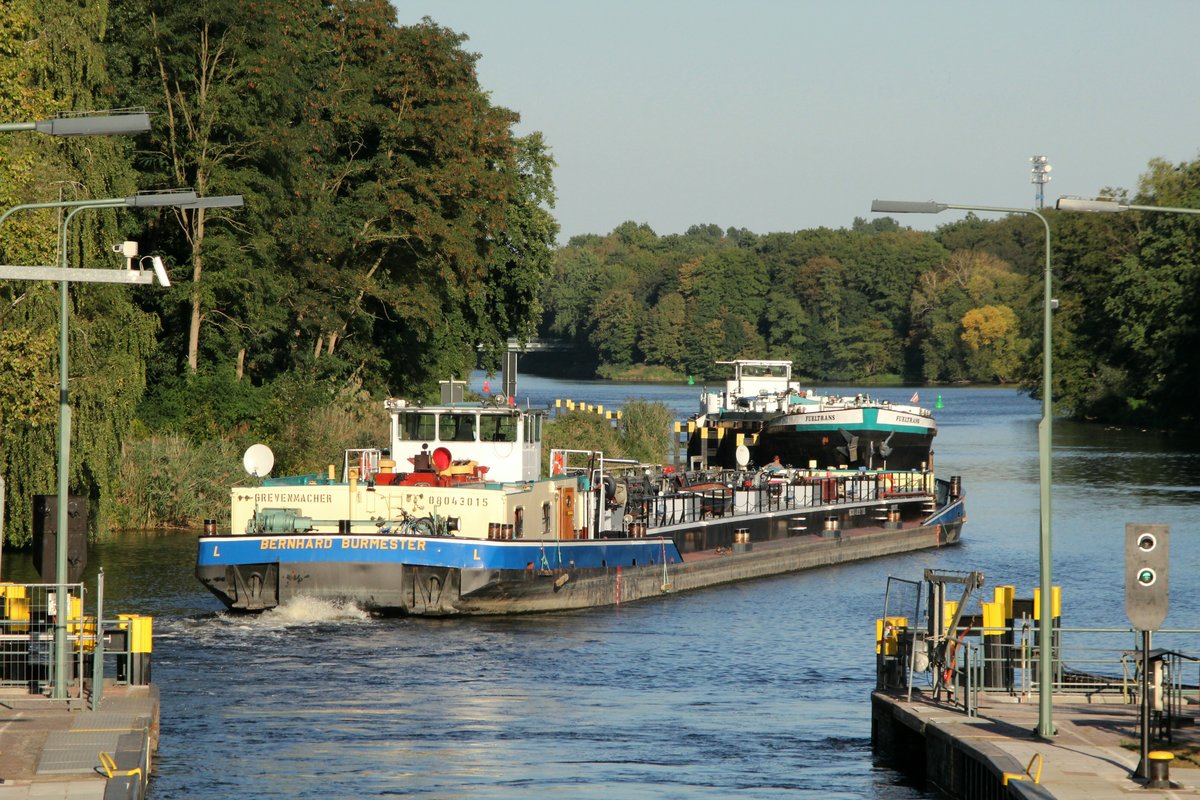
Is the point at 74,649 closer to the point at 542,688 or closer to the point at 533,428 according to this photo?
the point at 542,688

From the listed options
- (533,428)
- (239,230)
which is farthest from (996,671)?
(239,230)

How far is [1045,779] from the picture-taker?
62.6 ft

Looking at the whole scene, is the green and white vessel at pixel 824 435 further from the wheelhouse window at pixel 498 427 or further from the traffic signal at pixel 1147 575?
the traffic signal at pixel 1147 575

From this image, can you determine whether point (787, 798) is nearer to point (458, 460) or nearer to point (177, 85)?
point (458, 460)

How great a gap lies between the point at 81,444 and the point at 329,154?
29465 millimetres

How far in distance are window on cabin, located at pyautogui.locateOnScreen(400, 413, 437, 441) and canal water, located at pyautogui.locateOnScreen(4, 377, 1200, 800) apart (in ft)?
17.6

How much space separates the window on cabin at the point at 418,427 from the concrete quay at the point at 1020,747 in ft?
→ 58.5

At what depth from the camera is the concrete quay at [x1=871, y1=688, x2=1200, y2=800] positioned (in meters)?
19.0

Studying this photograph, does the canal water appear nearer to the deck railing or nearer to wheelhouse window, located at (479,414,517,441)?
the deck railing

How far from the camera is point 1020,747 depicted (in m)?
20.9

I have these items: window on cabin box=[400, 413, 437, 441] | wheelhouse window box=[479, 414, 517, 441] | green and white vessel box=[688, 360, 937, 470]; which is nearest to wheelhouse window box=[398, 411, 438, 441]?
window on cabin box=[400, 413, 437, 441]

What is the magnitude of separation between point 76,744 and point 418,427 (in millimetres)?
21876

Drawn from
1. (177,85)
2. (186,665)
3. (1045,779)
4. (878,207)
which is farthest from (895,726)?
(177,85)

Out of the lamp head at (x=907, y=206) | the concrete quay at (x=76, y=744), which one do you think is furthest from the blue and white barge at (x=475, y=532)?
the lamp head at (x=907, y=206)
